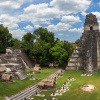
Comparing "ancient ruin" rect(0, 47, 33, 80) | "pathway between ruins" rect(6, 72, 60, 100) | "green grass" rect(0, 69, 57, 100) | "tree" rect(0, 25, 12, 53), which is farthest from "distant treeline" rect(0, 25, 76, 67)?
"pathway between ruins" rect(6, 72, 60, 100)

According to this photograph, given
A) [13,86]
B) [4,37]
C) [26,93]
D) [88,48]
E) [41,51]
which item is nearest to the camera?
[26,93]

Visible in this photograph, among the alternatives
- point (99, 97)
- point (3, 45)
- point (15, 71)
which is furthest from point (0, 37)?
point (99, 97)

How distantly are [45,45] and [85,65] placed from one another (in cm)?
1449

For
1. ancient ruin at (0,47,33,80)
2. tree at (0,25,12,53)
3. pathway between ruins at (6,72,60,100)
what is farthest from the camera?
tree at (0,25,12,53)

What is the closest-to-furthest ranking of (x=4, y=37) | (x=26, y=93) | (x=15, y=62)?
(x=26, y=93) → (x=15, y=62) → (x=4, y=37)

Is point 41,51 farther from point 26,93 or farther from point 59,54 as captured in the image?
point 26,93

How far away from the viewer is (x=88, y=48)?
70.5 metres

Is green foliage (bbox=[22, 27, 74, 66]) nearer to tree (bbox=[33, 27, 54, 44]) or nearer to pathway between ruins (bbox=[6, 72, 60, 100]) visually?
tree (bbox=[33, 27, 54, 44])

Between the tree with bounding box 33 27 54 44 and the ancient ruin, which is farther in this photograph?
the tree with bounding box 33 27 54 44

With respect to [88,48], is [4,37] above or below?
above

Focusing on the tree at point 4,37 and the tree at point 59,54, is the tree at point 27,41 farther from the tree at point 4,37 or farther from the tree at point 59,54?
the tree at point 59,54

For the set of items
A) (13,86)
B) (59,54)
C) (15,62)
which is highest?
(59,54)

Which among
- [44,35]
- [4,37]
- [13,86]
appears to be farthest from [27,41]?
[13,86]

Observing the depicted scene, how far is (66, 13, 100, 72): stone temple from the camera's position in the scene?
69.9 m
